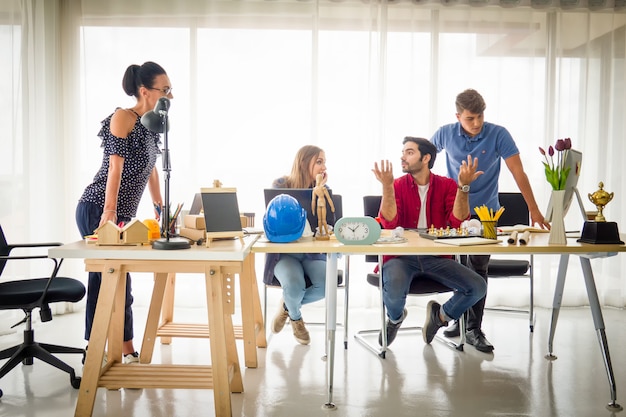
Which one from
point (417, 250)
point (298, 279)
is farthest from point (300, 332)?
point (417, 250)

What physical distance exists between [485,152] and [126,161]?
2.19 m

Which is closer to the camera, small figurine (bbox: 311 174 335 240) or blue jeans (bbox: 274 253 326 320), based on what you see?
small figurine (bbox: 311 174 335 240)

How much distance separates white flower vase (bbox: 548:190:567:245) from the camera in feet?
7.71

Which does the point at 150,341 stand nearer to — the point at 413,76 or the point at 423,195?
the point at 423,195

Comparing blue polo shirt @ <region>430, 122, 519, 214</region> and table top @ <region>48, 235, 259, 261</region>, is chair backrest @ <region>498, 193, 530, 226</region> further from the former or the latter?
table top @ <region>48, 235, 259, 261</region>

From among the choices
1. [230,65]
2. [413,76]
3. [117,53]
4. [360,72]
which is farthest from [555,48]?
[117,53]

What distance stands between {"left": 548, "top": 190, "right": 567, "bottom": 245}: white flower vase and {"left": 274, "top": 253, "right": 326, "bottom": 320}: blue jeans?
1261mm

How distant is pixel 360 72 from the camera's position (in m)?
4.39

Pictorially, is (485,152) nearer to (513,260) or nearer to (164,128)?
(513,260)

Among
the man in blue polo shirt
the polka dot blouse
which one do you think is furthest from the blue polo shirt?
the polka dot blouse

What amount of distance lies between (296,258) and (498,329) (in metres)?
1.58

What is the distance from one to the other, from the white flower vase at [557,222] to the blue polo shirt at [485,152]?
100 centimetres

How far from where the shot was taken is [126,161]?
Answer: 2.65 metres

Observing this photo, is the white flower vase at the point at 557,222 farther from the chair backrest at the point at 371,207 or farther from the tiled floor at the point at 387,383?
the chair backrest at the point at 371,207
